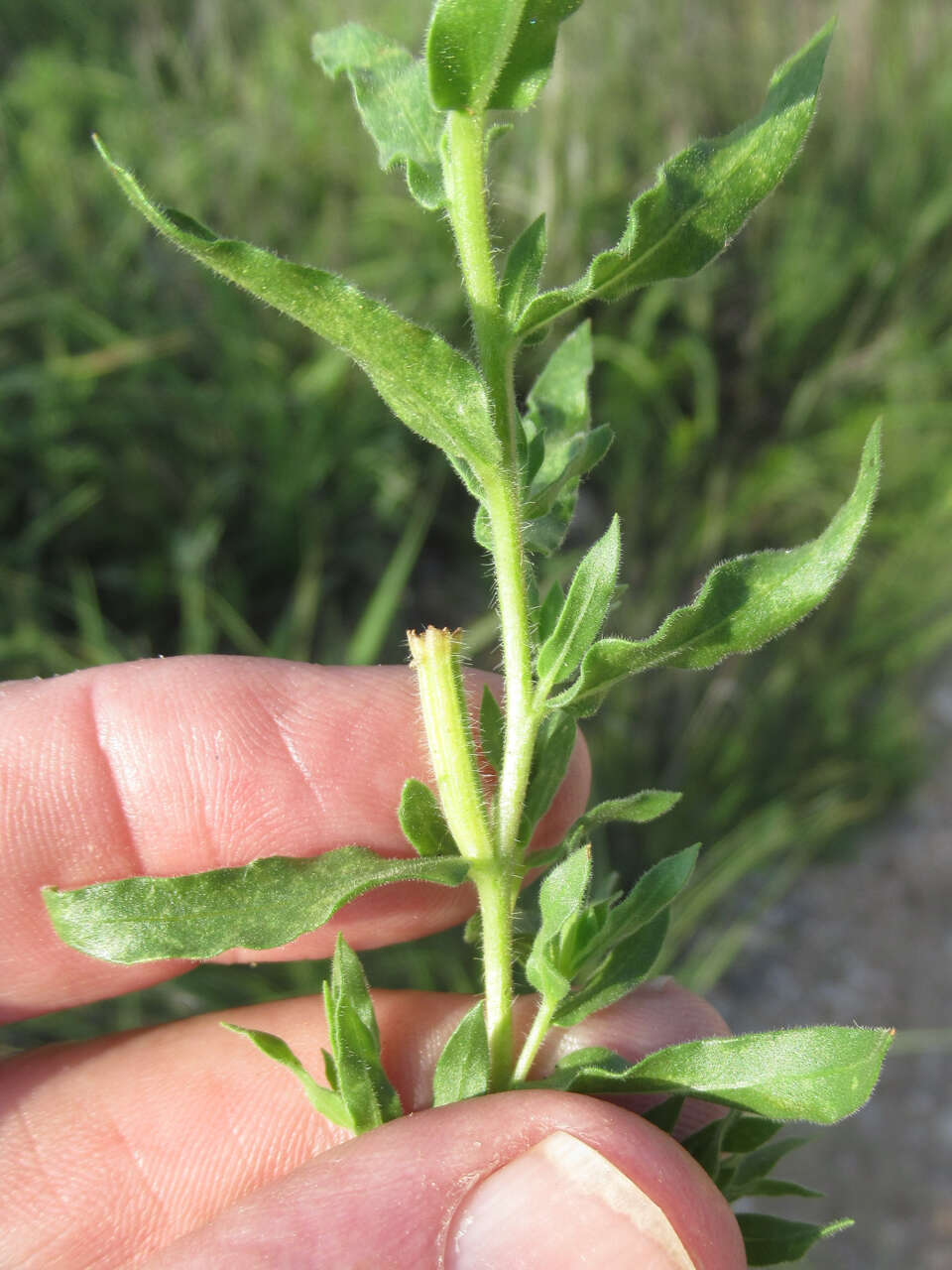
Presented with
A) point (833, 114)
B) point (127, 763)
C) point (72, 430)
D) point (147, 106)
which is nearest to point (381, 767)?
point (127, 763)

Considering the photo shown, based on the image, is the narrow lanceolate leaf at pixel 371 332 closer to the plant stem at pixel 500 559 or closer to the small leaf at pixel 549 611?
the plant stem at pixel 500 559

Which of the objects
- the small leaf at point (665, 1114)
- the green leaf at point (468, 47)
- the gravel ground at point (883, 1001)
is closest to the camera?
the green leaf at point (468, 47)

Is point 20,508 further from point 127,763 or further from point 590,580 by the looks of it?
point 590,580

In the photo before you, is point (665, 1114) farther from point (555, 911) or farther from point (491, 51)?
point (491, 51)

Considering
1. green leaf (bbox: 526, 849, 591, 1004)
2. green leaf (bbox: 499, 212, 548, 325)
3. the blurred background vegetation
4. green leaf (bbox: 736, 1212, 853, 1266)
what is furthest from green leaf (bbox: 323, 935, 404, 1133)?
the blurred background vegetation

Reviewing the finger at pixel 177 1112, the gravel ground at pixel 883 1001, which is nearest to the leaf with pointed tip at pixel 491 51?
the finger at pixel 177 1112

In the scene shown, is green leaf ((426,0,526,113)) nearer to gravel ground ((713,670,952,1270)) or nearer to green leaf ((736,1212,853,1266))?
green leaf ((736,1212,853,1266))
